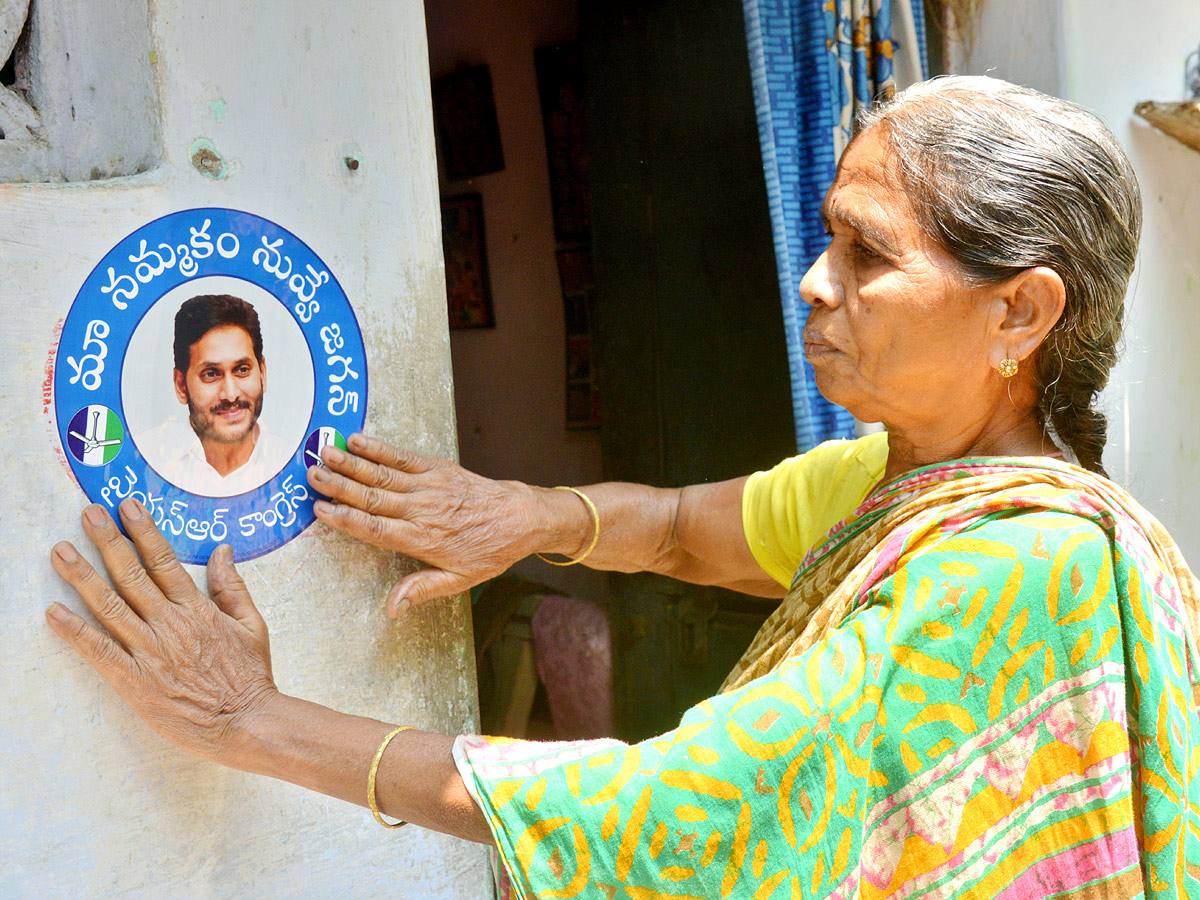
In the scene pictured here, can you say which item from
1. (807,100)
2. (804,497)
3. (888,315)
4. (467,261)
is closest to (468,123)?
(467,261)

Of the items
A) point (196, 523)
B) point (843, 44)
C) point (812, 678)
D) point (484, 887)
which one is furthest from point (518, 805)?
point (843, 44)

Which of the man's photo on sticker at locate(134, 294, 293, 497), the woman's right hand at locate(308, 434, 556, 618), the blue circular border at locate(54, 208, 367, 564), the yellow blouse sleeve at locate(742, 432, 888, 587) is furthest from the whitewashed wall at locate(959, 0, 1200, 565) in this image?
the man's photo on sticker at locate(134, 294, 293, 497)

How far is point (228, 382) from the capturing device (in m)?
1.29

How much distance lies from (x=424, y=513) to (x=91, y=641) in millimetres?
439

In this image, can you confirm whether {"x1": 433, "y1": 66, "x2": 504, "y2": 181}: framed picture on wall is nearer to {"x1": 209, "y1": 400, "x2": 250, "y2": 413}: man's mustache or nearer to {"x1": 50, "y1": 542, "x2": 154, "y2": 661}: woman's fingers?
{"x1": 209, "y1": 400, "x2": 250, "y2": 413}: man's mustache

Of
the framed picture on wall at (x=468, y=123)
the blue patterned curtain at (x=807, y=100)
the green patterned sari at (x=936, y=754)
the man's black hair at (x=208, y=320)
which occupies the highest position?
the framed picture on wall at (x=468, y=123)

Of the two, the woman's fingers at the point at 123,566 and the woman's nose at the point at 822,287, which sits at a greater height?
the woman's nose at the point at 822,287

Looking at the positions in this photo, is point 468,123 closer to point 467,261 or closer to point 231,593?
point 467,261

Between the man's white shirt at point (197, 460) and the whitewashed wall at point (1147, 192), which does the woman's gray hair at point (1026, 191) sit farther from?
the whitewashed wall at point (1147, 192)

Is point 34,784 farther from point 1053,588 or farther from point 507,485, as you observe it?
point 1053,588

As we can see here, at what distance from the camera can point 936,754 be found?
107cm

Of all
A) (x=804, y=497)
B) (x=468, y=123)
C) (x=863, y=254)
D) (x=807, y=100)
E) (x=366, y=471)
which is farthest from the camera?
(x=468, y=123)

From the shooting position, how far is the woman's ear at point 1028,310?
3.84ft

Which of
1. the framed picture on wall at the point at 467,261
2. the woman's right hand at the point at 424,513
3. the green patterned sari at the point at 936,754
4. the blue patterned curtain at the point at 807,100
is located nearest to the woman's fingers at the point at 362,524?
the woman's right hand at the point at 424,513
